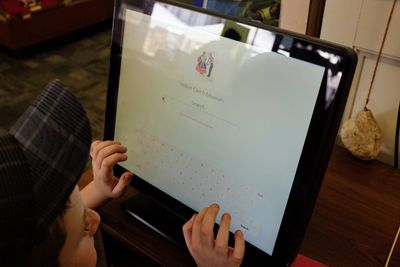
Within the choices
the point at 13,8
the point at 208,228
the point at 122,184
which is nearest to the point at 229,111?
the point at 208,228

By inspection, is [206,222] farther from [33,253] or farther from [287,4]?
[287,4]

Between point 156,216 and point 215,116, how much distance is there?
252mm

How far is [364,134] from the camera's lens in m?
0.86

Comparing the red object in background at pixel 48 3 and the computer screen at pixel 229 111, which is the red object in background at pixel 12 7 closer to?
the red object in background at pixel 48 3

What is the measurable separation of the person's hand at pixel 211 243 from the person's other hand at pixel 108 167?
0.20 metres

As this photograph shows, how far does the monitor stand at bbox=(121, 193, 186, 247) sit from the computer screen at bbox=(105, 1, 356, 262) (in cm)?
5

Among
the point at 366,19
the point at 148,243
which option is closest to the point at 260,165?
the point at 148,243

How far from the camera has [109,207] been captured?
77 cm

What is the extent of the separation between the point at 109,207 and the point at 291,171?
39cm

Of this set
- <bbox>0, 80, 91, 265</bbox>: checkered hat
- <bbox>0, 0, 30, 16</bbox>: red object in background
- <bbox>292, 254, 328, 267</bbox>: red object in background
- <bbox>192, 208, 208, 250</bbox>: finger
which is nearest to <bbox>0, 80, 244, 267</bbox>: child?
<bbox>0, 80, 91, 265</bbox>: checkered hat

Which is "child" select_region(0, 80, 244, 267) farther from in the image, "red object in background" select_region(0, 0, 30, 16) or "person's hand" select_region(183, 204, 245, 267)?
"red object in background" select_region(0, 0, 30, 16)

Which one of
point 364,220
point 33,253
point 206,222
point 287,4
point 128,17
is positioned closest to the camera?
point 33,253

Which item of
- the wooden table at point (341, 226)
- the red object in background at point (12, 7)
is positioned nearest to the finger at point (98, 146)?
the wooden table at point (341, 226)

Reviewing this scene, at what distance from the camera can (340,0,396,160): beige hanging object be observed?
0.86 m
